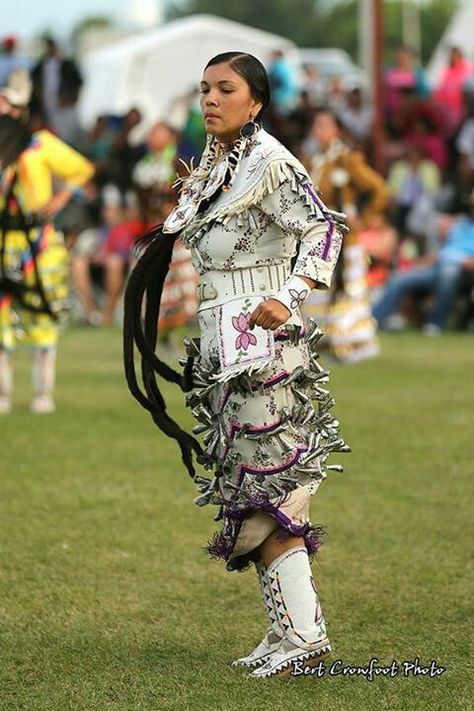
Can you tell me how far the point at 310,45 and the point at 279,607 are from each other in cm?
10242

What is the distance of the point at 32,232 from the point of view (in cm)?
962

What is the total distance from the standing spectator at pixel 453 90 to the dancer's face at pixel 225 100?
14572 mm

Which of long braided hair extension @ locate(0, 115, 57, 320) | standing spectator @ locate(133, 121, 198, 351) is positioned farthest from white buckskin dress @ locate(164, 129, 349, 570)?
standing spectator @ locate(133, 121, 198, 351)

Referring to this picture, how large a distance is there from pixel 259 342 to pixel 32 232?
536cm

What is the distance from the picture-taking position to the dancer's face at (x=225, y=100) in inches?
177

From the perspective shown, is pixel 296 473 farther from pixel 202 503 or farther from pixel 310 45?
pixel 310 45

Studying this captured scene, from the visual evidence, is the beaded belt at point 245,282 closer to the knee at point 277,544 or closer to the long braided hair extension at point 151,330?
the long braided hair extension at point 151,330

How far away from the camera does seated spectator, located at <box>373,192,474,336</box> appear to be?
52.3 ft

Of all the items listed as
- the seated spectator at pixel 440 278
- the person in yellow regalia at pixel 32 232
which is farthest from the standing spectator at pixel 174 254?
the seated spectator at pixel 440 278

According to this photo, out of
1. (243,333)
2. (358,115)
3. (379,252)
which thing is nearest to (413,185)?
(379,252)

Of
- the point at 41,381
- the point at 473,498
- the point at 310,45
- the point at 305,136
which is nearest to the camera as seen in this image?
the point at 473,498

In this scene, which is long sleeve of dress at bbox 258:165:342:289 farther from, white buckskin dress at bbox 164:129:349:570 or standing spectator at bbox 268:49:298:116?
standing spectator at bbox 268:49:298:116

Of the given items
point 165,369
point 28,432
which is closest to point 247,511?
point 165,369

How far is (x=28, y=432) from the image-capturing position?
923cm
